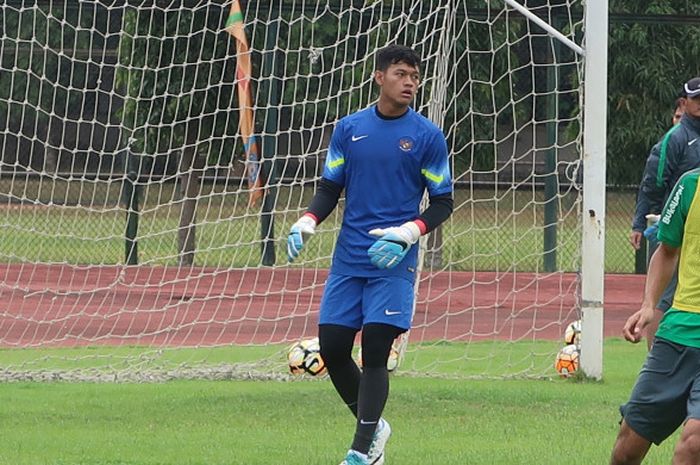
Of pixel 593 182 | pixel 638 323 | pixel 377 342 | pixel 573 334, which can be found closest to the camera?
pixel 638 323

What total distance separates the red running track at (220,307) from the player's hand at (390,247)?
20.5 ft

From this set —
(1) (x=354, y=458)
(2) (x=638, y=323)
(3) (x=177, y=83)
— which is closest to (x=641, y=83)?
(3) (x=177, y=83)

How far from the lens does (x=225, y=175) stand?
15742 mm

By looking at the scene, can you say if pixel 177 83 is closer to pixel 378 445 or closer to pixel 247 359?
pixel 247 359

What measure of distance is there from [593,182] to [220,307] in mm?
5885

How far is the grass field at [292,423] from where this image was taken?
8.07 m

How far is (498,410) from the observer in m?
9.94

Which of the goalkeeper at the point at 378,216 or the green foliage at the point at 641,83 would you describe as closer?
Answer: the goalkeeper at the point at 378,216

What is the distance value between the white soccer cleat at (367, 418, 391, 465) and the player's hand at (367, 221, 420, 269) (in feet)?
2.89

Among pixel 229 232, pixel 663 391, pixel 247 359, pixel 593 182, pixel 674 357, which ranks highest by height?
pixel 593 182

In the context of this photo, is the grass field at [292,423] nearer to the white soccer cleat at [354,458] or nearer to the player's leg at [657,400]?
the white soccer cleat at [354,458]

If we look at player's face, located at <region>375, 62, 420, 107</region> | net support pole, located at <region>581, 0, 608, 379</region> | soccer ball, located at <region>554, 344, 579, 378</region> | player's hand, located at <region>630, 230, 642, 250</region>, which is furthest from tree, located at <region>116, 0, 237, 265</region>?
player's face, located at <region>375, 62, 420, 107</region>

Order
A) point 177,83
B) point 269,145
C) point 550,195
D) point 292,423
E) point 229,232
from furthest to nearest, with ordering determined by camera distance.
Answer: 1. point 550,195
2. point 269,145
3. point 229,232
4. point 177,83
5. point 292,423

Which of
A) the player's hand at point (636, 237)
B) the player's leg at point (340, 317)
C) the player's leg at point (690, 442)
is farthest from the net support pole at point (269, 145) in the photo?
the player's leg at point (690, 442)
